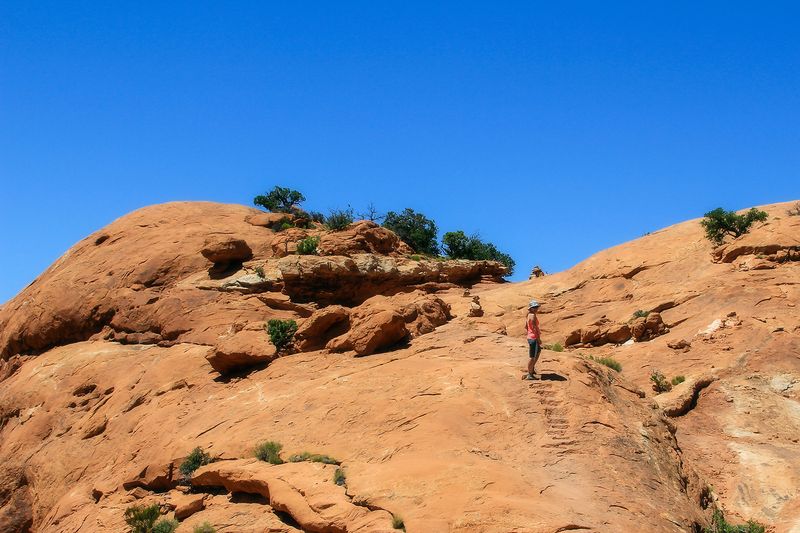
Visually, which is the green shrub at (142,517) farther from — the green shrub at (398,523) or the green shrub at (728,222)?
the green shrub at (728,222)

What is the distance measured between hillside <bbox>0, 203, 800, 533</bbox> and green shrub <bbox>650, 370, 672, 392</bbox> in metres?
0.26

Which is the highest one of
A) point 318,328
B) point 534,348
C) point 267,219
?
point 267,219

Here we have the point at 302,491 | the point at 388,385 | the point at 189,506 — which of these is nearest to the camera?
the point at 302,491

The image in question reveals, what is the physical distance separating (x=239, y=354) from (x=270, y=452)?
5252 millimetres

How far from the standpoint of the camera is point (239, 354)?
17781 mm

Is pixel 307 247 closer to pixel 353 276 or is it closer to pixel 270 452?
pixel 353 276

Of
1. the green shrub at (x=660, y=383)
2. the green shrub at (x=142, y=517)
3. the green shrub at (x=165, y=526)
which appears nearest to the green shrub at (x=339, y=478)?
the green shrub at (x=165, y=526)

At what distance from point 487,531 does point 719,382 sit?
1116cm

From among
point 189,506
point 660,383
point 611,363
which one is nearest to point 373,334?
point 189,506

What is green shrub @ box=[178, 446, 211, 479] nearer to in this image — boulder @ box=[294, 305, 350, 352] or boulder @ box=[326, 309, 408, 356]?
boulder @ box=[326, 309, 408, 356]

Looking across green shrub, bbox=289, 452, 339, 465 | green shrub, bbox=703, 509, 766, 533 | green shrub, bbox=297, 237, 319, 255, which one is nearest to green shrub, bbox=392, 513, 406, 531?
green shrub, bbox=289, 452, 339, 465

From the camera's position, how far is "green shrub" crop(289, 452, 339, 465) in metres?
12.1

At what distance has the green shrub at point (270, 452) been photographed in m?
12.6

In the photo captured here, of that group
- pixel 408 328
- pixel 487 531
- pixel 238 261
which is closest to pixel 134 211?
pixel 238 261
